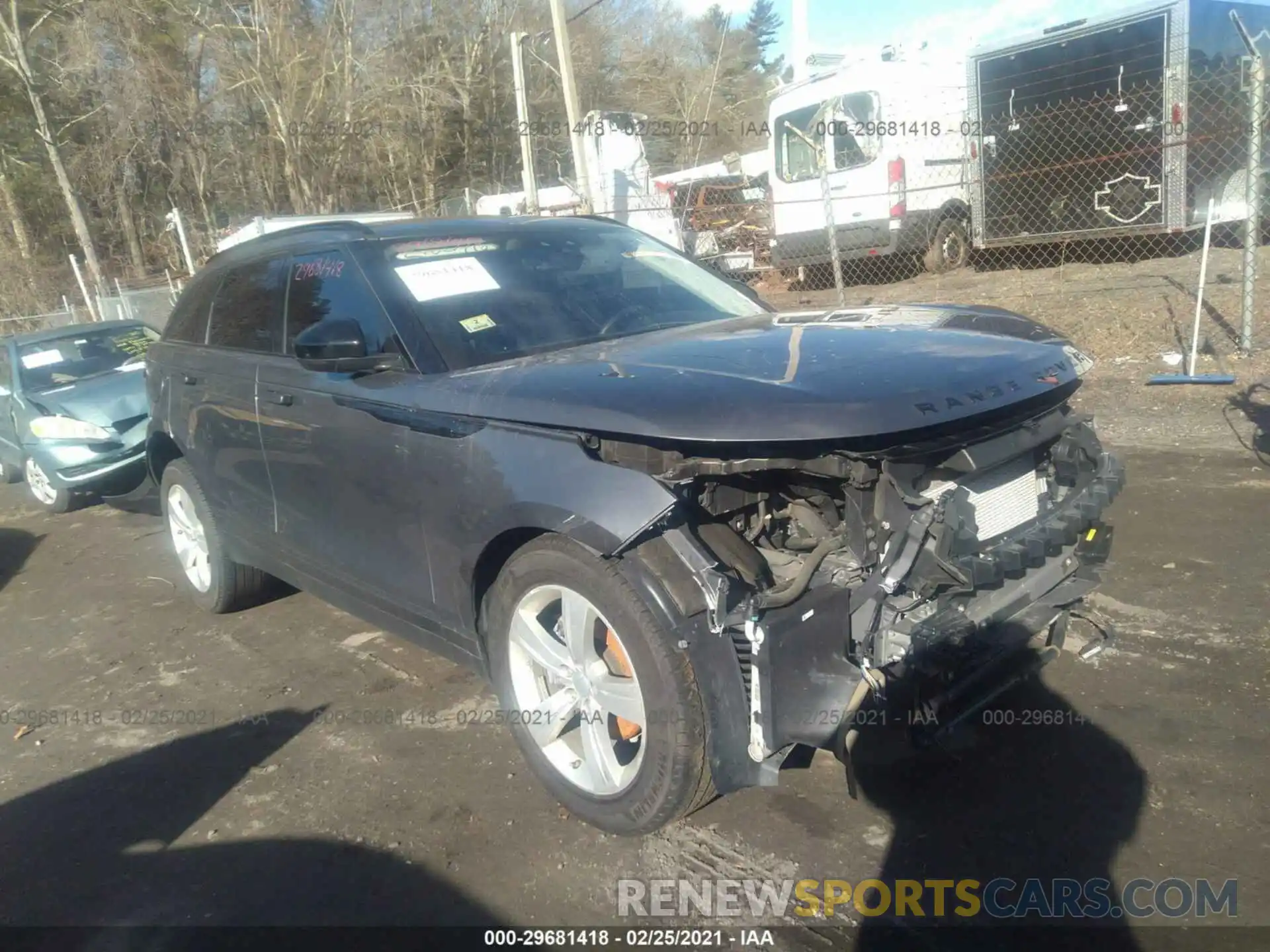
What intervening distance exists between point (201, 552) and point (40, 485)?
4168 mm

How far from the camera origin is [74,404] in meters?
7.77

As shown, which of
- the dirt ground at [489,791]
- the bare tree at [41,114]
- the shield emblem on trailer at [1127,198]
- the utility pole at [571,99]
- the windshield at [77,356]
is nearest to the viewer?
the dirt ground at [489,791]

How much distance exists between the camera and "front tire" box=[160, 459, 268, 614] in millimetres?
4734

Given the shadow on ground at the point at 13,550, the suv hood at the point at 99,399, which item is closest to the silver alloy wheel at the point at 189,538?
the shadow on ground at the point at 13,550

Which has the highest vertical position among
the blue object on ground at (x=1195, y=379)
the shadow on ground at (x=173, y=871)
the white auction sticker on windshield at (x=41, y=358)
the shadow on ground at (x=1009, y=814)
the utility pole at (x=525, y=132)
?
the utility pole at (x=525, y=132)

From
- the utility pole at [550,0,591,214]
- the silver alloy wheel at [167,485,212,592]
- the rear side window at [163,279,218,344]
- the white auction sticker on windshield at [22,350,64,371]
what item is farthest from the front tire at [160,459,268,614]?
the utility pole at [550,0,591,214]

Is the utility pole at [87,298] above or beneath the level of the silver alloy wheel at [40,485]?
above

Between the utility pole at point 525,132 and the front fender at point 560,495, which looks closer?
the front fender at point 560,495

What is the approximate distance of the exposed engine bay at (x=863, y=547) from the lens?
2.37 metres

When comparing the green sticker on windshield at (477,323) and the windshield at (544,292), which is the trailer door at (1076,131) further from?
the green sticker on windshield at (477,323)

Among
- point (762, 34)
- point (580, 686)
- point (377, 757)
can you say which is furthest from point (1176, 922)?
point (762, 34)

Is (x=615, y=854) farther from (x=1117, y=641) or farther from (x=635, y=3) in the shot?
(x=635, y=3)

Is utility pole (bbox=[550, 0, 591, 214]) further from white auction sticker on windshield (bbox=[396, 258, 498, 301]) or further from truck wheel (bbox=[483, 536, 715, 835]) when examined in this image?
truck wheel (bbox=[483, 536, 715, 835])

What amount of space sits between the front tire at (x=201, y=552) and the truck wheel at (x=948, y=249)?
10759 mm
